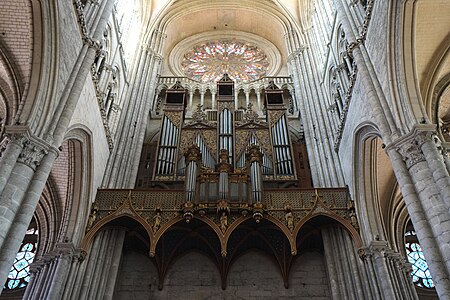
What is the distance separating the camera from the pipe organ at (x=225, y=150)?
1302cm

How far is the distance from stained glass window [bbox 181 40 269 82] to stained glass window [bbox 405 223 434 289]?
10678 millimetres

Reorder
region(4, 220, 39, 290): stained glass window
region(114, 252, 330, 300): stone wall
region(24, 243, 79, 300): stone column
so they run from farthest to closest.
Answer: region(4, 220, 39, 290): stained glass window
region(114, 252, 330, 300): stone wall
region(24, 243, 79, 300): stone column

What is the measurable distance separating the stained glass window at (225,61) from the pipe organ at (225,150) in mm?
4192

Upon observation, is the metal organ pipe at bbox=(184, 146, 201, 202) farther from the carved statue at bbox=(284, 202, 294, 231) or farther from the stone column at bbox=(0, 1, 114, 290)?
the stone column at bbox=(0, 1, 114, 290)

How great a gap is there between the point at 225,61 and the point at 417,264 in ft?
45.4

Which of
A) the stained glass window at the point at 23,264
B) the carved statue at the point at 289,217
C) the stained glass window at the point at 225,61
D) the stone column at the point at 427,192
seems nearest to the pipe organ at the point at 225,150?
the carved statue at the point at 289,217

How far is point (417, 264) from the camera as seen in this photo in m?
17.3

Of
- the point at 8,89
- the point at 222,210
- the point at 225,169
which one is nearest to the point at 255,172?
the point at 225,169

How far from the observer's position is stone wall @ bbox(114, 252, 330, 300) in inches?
521

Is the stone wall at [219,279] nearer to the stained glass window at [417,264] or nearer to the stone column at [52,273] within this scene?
the stone column at [52,273]

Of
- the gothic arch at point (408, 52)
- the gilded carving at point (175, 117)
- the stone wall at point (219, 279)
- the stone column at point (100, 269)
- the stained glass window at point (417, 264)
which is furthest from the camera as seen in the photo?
the gilded carving at point (175, 117)

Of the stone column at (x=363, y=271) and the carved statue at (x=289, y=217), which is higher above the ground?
the carved statue at (x=289, y=217)

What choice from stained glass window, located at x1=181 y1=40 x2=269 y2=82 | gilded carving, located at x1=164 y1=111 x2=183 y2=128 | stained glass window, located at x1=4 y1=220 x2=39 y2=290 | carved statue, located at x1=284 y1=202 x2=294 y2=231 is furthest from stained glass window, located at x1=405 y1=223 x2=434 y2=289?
stained glass window, located at x1=4 y1=220 x2=39 y2=290

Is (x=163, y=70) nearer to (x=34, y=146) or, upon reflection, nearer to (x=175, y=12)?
(x=175, y=12)
